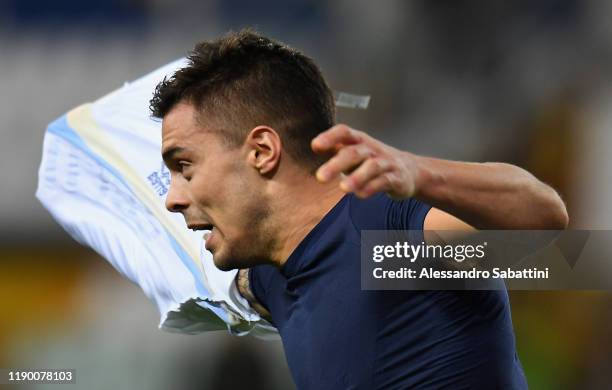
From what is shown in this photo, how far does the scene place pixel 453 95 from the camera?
88.4 inches

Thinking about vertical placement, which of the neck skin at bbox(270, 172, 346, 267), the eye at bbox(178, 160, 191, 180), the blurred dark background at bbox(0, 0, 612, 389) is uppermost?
the blurred dark background at bbox(0, 0, 612, 389)

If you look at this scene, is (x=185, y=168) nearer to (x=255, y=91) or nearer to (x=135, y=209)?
(x=255, y=91)

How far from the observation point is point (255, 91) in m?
1.10

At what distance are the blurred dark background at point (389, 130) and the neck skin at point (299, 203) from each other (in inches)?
44.9

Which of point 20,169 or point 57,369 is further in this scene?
point 20,169

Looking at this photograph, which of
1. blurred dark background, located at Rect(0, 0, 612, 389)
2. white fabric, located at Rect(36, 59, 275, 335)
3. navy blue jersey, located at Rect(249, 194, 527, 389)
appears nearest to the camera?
navy blue jersey, located at Rect(249, 194, 527, 389)

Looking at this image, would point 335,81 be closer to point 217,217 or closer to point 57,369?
point 57,369

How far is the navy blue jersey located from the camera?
3.28 ft

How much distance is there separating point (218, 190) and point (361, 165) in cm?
38

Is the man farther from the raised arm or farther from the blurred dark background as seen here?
the blurred dark background

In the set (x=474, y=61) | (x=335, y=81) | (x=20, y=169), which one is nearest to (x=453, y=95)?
(x=474, y=61)

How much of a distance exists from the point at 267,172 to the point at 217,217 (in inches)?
3.2

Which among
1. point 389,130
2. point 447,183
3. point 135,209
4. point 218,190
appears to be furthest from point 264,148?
point 389,130

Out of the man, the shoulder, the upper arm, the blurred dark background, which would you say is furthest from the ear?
the blurred dark background
